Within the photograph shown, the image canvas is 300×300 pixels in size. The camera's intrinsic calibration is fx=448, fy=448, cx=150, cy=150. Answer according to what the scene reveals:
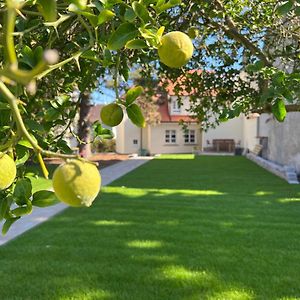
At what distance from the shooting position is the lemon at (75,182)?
3.42 ft

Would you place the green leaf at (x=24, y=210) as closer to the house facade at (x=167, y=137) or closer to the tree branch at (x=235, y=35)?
the tree branch at (x=235, y=35)

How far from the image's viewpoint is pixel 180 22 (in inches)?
157

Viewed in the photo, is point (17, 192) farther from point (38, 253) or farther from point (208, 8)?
point (38, 253)

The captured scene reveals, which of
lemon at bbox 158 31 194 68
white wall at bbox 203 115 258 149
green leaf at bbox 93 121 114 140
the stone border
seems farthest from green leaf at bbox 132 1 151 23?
white wall at bbox 203 115 258 149

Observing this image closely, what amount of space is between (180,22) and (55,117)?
2.26 meters

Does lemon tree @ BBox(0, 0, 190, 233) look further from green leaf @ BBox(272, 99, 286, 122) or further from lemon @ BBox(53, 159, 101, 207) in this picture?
green leaf @ BBox(272, 99, 286, 122)

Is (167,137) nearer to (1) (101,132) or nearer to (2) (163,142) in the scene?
(2) (163,142)

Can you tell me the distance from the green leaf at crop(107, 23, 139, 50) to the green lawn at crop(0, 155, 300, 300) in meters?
3.56

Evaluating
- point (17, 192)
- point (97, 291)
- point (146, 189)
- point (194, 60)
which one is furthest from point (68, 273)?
point (146, 189)

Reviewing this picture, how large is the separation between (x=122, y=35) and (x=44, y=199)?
697 mm

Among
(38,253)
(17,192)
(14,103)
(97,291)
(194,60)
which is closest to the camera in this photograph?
(14,103)

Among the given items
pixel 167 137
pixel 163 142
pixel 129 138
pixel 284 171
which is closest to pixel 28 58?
pixel 284 171

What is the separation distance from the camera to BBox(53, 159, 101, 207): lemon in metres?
1.04

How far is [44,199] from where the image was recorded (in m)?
1.70
